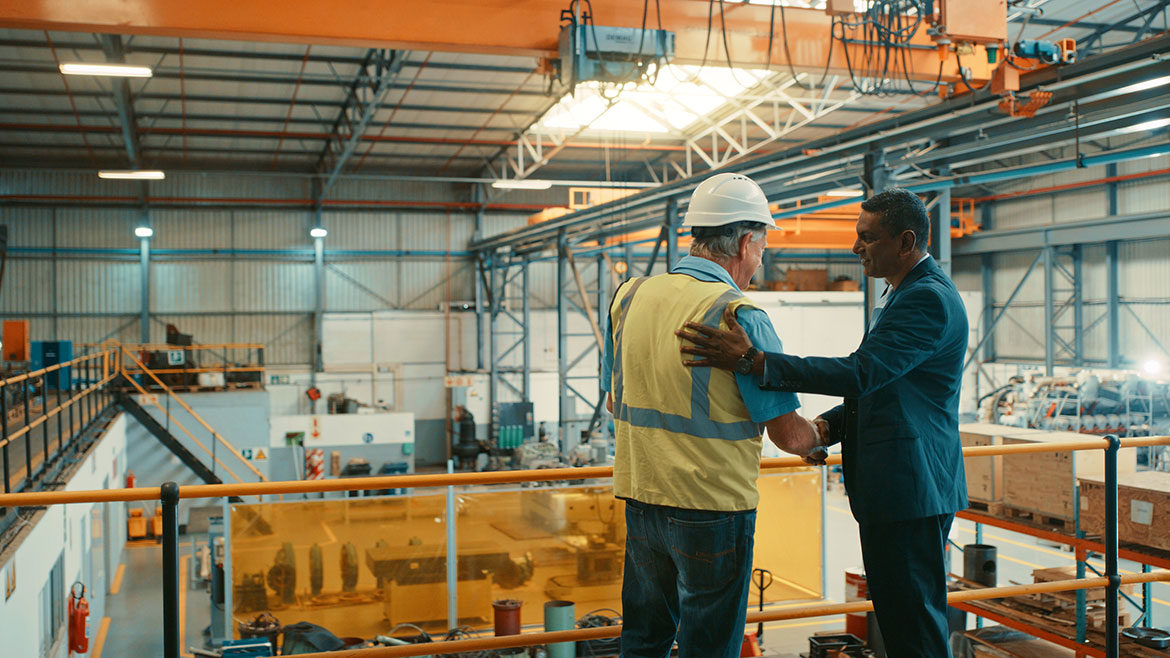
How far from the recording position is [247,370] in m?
22.7

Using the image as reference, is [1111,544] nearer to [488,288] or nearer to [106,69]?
[106,69]

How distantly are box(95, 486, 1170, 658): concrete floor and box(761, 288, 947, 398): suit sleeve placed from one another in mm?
6393

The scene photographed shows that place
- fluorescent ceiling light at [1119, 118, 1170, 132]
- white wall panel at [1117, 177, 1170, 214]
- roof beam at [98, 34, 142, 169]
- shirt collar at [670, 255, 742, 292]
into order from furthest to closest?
white wall panel at [1117, 177, 1170, 214] → roof beam at [98, 34, 142, 169] → fluorescent ceiling light at [1119, 118, 1170, 132] → shirt collar at [670, 255, 742, 292]

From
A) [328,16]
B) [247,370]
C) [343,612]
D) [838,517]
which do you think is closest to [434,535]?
[343,612]

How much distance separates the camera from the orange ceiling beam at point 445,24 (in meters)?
8.38

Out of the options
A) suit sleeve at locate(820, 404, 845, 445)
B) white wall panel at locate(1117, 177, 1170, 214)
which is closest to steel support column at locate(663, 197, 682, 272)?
suit sleeve at locate(820, 404, 845, 445)

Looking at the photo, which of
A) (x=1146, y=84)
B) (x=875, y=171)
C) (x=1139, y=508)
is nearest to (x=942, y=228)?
(x=875, y=171)

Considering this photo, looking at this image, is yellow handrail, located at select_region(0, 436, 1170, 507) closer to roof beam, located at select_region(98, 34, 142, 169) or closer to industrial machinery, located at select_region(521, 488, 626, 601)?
industrial machinery, located at select_region(521, 488, 626, 601)

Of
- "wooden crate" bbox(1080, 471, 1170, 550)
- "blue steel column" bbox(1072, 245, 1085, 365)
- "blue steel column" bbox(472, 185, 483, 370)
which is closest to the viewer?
"wooden crate" bbox(1080, 471, 1170, 550)

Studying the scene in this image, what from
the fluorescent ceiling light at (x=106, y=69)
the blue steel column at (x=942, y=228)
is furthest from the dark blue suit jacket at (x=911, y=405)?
the fluorescent ceiling light at (x=106, y=69)

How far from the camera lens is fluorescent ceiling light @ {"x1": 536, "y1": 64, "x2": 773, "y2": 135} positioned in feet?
60.1

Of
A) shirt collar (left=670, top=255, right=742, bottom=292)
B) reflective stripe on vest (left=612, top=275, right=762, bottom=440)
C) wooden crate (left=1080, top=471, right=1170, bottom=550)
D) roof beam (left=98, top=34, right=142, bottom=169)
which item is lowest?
wooden crate (left=1080, top=471, right=1170, bottom=550)

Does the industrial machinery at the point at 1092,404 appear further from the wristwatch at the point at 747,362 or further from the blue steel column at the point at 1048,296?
the wristwatch at the point at 747,362

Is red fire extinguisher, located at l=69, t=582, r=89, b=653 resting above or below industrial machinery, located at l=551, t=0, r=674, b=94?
below
